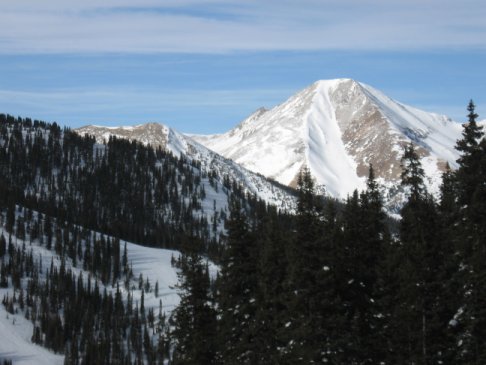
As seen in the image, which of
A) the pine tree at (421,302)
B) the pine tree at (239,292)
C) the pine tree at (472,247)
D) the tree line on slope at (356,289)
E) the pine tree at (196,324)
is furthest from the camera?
the pine tree at (196,324)

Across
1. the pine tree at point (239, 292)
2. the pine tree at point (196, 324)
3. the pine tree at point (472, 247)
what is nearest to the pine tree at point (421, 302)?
the pine tree at point (472, 247)

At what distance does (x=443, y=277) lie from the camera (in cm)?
4356

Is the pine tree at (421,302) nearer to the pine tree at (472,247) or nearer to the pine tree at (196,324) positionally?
the pine tree at (472,247)

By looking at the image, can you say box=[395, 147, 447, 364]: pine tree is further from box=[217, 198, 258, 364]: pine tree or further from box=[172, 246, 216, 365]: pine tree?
box=[172, 246, 216, 365]: pine tree

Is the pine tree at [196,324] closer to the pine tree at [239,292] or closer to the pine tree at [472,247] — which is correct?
the pine tree at [239,292]

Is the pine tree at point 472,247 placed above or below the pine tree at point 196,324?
above

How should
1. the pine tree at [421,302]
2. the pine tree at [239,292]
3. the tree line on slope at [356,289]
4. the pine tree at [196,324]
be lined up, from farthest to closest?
the pine tree at [196,324] → the pine tree at [239,292] → the pine tree at [421,302] → the tree line on slope at [356,289]

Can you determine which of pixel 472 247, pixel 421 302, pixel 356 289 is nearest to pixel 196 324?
pixel 356 289

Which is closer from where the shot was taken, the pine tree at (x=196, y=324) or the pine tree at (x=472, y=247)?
the pine tree at (x=472, y=247)

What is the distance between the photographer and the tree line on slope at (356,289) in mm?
38781

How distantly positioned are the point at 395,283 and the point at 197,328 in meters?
15.4

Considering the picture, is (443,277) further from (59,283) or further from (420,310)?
(59,283)

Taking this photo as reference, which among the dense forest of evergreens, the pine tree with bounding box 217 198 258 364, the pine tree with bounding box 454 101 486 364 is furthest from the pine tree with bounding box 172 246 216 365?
the pine tree with bounding box 454 101 486 364

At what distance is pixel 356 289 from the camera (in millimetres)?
43500
